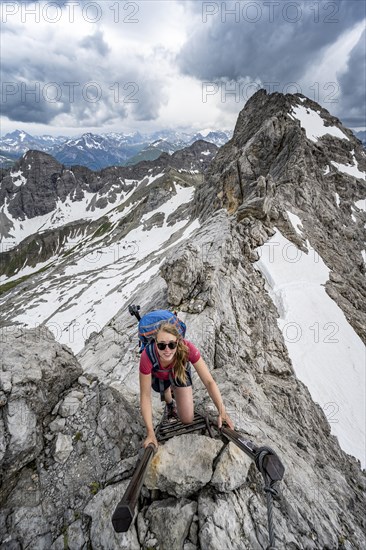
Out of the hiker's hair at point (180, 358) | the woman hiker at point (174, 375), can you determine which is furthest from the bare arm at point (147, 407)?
the hiker's hair at point (180, 358)

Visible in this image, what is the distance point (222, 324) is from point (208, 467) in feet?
30.4

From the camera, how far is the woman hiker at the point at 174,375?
17.4ft

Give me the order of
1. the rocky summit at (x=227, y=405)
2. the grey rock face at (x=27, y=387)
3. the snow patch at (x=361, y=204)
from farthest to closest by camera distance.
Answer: the snow patch at (x=361, y=204)
the grey rock face at (x=27, y=387)
the rocky summit at (x=227, y=405)

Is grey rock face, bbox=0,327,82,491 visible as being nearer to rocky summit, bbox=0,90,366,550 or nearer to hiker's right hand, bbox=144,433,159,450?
rocky summit, bbox=0,90,366,550

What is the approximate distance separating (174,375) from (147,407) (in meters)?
0.83

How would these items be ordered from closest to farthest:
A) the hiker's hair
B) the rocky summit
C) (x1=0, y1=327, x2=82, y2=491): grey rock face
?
the rocky summit < the hiker's hair < (x1=0, y1=327, x2=82, y2=491): grey rock face

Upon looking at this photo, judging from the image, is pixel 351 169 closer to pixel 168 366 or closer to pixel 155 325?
pixel 155 325

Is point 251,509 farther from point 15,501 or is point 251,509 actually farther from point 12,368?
point 12,368

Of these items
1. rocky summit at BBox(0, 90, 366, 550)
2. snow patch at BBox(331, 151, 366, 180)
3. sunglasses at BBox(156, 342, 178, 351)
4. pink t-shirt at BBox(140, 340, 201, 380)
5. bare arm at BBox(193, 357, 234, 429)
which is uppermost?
snow patch at BBox(331, 151, 366, 180)

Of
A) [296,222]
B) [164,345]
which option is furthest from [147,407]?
[296,222]

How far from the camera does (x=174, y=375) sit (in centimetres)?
582

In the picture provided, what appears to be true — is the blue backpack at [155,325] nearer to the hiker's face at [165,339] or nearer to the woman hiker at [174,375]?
the woman hiker at [174,375]

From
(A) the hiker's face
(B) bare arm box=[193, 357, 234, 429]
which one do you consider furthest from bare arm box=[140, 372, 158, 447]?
(B) bare arm box=[193, 357, 234, 429]

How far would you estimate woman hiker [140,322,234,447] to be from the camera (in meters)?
5.31
